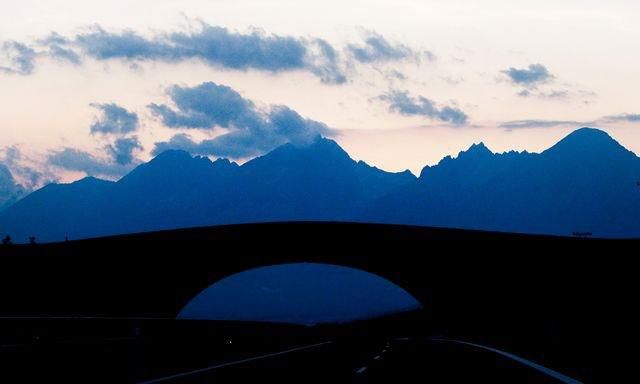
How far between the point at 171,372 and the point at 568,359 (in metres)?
6.94

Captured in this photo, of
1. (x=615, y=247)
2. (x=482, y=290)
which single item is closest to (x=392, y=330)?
(x=482, y=290)

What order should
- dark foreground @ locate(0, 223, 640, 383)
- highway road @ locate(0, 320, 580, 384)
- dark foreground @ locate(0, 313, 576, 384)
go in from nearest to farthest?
highway road @ locate(0, 320, 580, 384) < dark foreground @ locate(0, 313, 576, 384) < dark foreground @ locate(0, 223, 640, 383)

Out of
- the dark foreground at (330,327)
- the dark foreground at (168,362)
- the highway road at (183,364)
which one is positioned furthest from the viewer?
the dark foreground at (330,327)

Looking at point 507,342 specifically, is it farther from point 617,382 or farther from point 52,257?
point 52,257

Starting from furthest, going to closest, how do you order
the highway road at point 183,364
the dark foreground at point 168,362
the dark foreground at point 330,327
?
the dark foreground at point 330,327 < the dark foreground at point 168,362 < the highway road at point 183,364

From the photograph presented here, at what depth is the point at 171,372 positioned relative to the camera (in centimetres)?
1648

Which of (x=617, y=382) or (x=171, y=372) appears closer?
(x=617, y=382)

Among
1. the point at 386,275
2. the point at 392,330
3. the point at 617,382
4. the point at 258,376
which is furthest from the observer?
the point at 392,330

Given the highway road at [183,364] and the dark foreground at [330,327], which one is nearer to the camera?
the highway road at [183,364]

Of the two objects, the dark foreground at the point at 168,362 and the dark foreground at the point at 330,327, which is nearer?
the dark foreground at the point at 168,362

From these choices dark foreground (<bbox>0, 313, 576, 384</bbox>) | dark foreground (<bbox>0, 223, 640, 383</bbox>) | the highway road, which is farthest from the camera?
dark foreground (<bbox>0, 223, 640, 383</bbox>)

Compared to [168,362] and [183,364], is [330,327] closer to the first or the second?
[183,364]

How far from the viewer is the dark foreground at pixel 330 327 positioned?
41.4ft

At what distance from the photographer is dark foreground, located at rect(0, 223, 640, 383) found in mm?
12625
